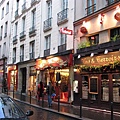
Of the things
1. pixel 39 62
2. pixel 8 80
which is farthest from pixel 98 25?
pixel 8 80

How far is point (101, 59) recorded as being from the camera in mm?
14680

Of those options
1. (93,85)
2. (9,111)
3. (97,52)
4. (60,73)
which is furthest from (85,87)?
(9,111)

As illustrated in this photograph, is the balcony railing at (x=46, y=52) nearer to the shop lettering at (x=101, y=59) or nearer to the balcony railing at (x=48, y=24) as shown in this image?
the balcony railing at (x=48, y=24)

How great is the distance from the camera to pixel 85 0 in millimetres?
17844

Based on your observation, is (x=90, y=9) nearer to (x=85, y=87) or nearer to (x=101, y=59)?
(x=101, y=59)

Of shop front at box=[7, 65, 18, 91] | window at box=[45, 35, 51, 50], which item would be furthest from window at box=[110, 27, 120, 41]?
shop front at box=[7, 65, 18, 91]

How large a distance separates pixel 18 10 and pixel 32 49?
7.89 metres

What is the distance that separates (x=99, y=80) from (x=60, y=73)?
5308 millimetres

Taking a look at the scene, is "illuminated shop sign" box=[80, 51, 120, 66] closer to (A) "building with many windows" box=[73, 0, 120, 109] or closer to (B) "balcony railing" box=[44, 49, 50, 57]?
(A) "building with many windows" box=[73, 0, 120, 109]

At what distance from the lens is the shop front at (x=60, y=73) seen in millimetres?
18359

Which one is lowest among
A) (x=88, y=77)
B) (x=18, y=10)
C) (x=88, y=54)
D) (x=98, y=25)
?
(x=88, y=77)

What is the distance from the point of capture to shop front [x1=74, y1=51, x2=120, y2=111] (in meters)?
13.7

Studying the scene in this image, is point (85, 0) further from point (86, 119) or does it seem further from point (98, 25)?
point (86, 119)

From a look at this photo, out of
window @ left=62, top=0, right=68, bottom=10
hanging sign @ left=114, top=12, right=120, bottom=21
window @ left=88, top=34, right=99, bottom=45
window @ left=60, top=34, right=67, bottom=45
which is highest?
window @ left=62, top=0, right=68, bottom=10
